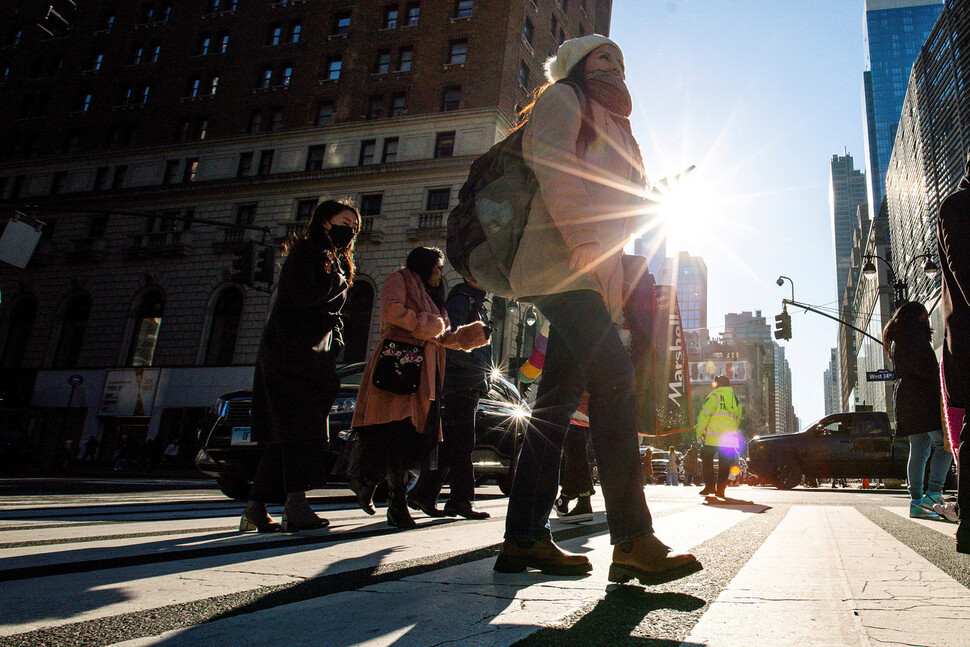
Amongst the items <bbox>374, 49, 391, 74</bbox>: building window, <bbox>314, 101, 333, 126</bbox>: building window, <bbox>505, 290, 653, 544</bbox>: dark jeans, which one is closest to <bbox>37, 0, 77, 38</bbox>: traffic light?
<bbox>505, 290, 653, 544</bbox>: dark jeans

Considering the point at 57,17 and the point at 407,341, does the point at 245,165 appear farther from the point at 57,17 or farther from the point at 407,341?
the point at 407,341

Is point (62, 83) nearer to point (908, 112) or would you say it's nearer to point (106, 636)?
point (106, 636)

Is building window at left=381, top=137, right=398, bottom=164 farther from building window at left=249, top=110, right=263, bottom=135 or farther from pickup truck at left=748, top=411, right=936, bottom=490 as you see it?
pickup truck at left=748, top=411, right=936, bottom=490

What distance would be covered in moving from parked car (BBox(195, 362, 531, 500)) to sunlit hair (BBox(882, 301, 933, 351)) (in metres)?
3.06

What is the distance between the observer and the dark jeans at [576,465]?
450 centimetres

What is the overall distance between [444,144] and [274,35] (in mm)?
12417

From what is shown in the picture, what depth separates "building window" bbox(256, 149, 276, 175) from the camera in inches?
1164

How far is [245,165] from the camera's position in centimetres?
2994

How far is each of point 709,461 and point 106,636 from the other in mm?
7589

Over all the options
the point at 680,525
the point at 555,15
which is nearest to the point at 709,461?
the point at 680,525

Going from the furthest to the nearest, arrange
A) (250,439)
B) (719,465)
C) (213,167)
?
(213,167) < (719,465) < (250,439)

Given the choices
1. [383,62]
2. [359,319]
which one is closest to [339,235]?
[359,319]

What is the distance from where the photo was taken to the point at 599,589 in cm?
171

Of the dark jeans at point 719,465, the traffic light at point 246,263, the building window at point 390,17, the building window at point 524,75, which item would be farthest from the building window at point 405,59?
the dark jeans at point 719,465
